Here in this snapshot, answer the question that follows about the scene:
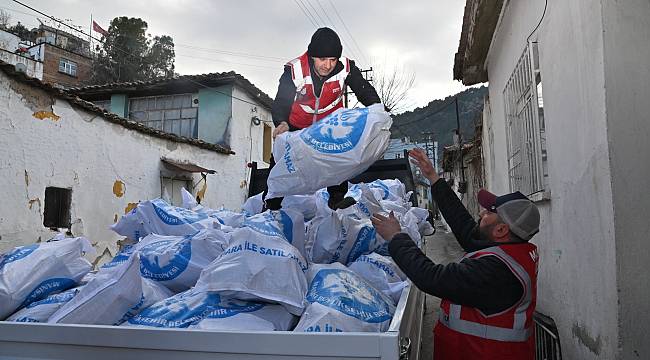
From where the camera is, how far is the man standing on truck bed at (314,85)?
2951 millimetres

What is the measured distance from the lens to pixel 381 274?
2066mm

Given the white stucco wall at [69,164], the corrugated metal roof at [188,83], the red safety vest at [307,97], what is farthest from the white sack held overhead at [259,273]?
the corrugated metal roof at [188,83]

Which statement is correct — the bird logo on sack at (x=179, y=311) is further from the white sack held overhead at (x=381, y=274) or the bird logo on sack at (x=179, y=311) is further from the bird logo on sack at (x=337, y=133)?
the bird logo on sack at (x=337, y=133)

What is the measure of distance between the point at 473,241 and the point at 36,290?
80.5 inches

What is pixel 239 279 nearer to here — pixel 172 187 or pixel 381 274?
pixel 381 274

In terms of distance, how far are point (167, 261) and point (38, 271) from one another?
0.53m

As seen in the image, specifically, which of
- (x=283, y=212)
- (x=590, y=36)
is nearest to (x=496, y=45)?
(x=590, y=36)

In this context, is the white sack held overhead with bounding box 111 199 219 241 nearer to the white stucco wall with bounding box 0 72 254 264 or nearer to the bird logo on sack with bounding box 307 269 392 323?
the bird logo on sack with bounding box 307 269 392 323

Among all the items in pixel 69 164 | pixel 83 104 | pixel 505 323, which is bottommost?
pixel 505 323

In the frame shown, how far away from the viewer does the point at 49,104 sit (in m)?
7.08

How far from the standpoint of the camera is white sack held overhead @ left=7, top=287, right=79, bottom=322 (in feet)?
5.52

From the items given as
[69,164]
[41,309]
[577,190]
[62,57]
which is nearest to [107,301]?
[41,309]

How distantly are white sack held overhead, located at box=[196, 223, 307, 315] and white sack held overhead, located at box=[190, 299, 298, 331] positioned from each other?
3cm

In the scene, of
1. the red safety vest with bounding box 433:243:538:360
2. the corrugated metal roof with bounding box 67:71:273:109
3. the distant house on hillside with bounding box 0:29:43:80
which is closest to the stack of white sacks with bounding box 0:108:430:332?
the red safety vest with bounding box 433:243:538:360
